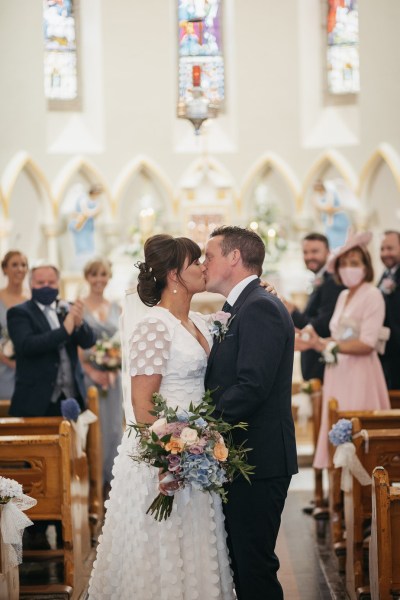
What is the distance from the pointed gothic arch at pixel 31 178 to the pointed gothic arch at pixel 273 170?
8.36 ft

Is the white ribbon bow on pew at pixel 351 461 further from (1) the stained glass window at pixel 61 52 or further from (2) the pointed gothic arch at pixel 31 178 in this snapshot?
(1) the stained glass window at pixel 61 52

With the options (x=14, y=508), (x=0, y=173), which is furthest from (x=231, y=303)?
(x=0, y=173)

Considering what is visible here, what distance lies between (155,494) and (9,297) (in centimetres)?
377

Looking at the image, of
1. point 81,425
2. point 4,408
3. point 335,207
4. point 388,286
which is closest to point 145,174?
point 335,207

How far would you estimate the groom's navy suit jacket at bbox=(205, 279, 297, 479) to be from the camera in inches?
138

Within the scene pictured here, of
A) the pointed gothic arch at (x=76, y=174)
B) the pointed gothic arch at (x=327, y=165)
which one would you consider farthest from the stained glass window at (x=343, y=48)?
the pointed gothic arch at (x=76, y=174)

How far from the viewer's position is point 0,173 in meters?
12.0

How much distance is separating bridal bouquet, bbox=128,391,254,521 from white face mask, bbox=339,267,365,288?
278 cm

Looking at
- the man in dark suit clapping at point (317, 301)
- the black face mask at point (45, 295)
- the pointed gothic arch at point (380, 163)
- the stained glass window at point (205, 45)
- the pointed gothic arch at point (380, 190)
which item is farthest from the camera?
the stained glass window at point (205, 45)

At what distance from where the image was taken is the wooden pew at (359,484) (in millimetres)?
4734

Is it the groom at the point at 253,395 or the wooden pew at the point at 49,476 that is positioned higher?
the groom at the point at 253,395

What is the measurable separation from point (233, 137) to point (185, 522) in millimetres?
10357

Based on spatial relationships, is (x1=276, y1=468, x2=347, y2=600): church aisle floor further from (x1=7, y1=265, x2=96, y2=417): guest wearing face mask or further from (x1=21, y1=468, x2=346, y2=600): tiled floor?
(x1=7, y1=265, x2=96, y2=417): guest wearing face mask

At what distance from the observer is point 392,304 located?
689cm
